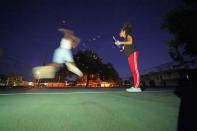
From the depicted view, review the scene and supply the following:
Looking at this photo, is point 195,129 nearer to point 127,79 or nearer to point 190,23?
point 190,23

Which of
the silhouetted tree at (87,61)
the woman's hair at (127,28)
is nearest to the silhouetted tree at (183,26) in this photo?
the woman's hair at (127,28)

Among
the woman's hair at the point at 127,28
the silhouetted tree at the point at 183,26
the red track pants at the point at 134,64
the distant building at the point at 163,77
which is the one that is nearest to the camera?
the red track pants at the point at 134,64

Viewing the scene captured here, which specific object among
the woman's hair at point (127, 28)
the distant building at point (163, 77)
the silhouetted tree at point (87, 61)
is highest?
the silhouetted tree at point (87, 61)

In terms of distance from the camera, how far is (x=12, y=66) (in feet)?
63.1

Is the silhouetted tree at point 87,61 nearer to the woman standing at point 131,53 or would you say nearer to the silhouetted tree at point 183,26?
the silhouetted tree at point 183,26

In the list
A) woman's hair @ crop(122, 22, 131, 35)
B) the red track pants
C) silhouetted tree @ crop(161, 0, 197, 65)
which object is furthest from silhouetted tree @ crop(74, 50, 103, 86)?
the red track pants

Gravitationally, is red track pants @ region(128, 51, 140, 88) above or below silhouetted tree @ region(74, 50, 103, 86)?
below

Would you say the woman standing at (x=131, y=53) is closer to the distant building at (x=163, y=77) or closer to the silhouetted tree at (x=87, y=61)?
the distant building at (x=163, y=77)

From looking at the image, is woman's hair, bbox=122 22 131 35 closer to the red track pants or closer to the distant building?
the red track pants

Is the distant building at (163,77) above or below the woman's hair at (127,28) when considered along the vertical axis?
below

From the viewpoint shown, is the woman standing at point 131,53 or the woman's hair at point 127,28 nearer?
the woman standing at point 131,53

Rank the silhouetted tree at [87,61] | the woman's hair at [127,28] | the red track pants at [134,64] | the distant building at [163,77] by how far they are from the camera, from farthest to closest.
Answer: the silhouetted tree at [87,61]
the distant building at [163,77]
the woman's hair at [127,28]
the red track pants at [134,64]

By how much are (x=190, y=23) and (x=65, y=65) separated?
24.1 m

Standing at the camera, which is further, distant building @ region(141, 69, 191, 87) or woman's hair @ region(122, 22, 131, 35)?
distant building @ region(141, 69, 191, 87)
